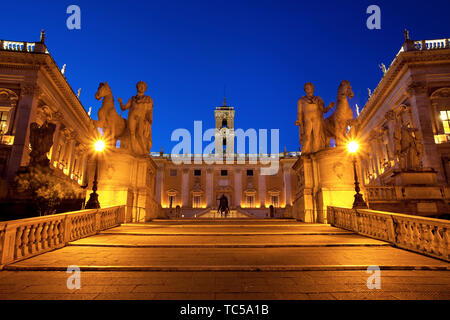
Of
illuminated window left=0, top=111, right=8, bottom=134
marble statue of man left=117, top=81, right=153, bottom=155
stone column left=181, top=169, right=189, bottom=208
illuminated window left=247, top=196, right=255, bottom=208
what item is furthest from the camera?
illuminated window left=247, top=196, right=255, bottom=208

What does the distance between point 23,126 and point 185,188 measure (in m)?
28.4

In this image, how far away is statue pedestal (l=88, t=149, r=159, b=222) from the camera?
1029 centimetres

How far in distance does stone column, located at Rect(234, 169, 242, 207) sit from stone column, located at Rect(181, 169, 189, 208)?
893 centimetres

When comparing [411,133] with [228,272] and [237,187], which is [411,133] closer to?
[228,272]

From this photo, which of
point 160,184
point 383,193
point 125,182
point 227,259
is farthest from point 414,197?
point 160,184

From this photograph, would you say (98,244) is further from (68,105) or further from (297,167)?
(68,105)

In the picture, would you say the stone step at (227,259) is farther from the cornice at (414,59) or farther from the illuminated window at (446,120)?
the illuminated window at (446,120)

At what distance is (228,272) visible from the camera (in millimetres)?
3760

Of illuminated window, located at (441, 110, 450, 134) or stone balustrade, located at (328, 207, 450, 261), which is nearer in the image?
stone balustrade, located at (328, 207, 450, 261)

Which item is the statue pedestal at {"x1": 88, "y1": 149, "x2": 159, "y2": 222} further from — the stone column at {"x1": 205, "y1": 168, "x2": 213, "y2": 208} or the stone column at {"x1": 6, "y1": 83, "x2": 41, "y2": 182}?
the stone column at {"x1": 205, "y1": 168, "x2": 213, "y2": 208}

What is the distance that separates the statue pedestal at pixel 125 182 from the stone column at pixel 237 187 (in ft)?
115

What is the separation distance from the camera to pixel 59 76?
24.7m

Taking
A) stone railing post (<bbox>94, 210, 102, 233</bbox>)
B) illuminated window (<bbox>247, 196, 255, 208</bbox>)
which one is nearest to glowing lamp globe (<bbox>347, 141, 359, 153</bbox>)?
stone railing post (<bbox>94, 210, 102, 233</bbox>)

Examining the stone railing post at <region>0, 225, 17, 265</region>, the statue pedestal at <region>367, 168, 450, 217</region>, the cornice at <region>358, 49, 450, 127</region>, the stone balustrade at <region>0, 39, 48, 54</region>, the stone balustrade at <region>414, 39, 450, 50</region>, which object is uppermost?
the stone balustrade at <region>414, 39, 450, 50</region>
